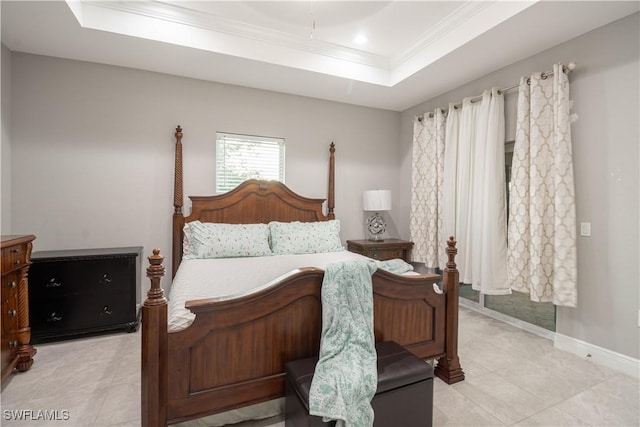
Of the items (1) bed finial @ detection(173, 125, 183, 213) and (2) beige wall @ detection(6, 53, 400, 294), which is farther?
(1) bed finial @ detection(173, 125, 183, 213)

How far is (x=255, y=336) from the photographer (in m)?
1.58

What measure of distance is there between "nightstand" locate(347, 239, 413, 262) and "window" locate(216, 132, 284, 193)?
1316 millimetres

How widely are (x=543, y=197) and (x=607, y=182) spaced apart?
1.36ft

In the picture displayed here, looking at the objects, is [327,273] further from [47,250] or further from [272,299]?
[47,250]

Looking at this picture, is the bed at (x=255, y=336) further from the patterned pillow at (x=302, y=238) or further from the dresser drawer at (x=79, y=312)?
the dresser drawer at (x=79, y=312)

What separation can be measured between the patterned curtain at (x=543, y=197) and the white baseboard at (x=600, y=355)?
1.22 feet

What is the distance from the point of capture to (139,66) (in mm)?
3131

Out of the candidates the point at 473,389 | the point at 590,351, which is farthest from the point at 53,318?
the point at 590,351

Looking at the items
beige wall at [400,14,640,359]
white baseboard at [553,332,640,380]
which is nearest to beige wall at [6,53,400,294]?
beige wall at [400,14,640,359]

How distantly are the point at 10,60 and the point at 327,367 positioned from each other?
12.6 ft

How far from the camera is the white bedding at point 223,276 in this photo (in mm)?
1632

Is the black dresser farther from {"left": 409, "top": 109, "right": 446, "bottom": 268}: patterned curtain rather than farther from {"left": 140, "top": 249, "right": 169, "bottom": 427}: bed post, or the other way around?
{"left": 409, "top": 109, "right": 446, "bottom": 268}: patterned curtain

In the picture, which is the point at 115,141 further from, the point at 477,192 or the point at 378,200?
the point at 477,192

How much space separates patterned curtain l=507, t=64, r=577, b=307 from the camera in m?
2.47
